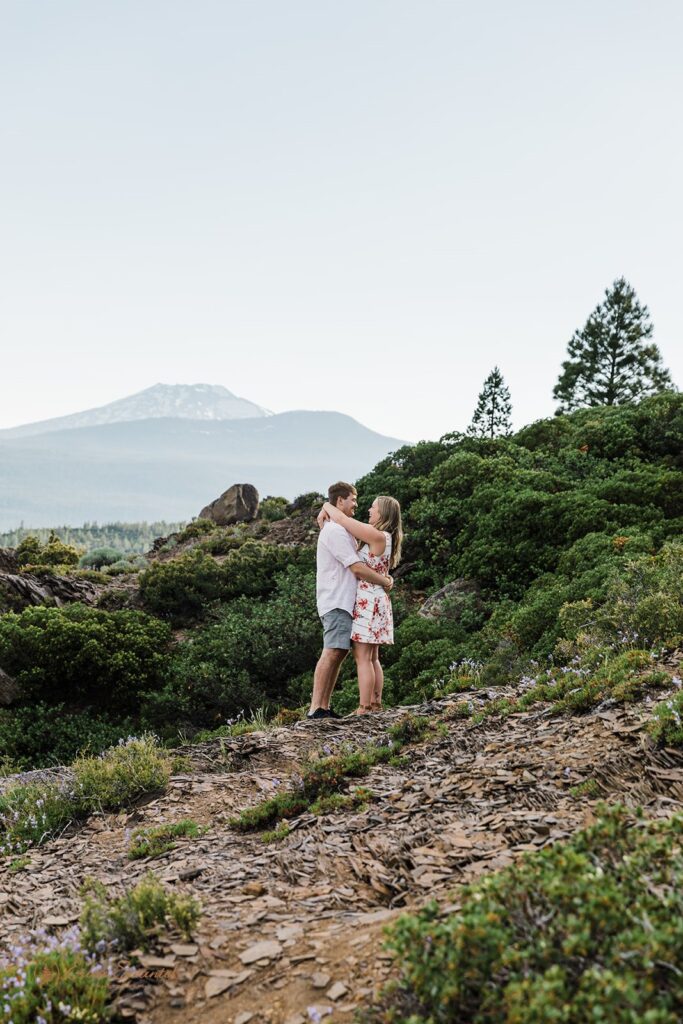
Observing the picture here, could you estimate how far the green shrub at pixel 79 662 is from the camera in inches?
470

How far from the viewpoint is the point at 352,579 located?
8102mm

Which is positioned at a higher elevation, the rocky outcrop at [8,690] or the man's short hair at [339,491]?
the man's short hair at [339,491]

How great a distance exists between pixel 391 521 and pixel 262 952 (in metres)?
4.99

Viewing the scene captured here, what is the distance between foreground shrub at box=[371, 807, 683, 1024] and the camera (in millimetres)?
2477

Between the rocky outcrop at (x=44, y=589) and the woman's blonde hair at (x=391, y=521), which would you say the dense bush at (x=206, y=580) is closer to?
the rocky outcrop at (x=44, y=589)

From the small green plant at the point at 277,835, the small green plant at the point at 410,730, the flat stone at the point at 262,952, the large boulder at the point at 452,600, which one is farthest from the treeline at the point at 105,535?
the flat stone at the point at 262,952

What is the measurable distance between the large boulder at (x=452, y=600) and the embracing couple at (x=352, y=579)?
3471 mm

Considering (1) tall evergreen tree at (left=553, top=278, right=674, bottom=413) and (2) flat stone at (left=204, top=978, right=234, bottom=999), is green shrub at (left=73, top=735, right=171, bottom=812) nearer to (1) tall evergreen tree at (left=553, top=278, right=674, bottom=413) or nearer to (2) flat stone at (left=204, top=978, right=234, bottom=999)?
(2) flat stone at (left=204, top=978, right=234, bottom=999)

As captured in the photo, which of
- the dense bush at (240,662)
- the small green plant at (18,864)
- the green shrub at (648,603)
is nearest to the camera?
the small green plant at (18,864)

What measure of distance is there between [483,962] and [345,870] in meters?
1.96

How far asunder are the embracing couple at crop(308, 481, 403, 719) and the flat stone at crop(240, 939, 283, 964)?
4.33 metres

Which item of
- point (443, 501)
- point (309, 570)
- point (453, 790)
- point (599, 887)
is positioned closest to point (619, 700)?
point (453, 790)

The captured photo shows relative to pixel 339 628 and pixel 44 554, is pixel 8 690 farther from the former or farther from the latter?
pixel 44 554

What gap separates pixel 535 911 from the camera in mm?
2928
